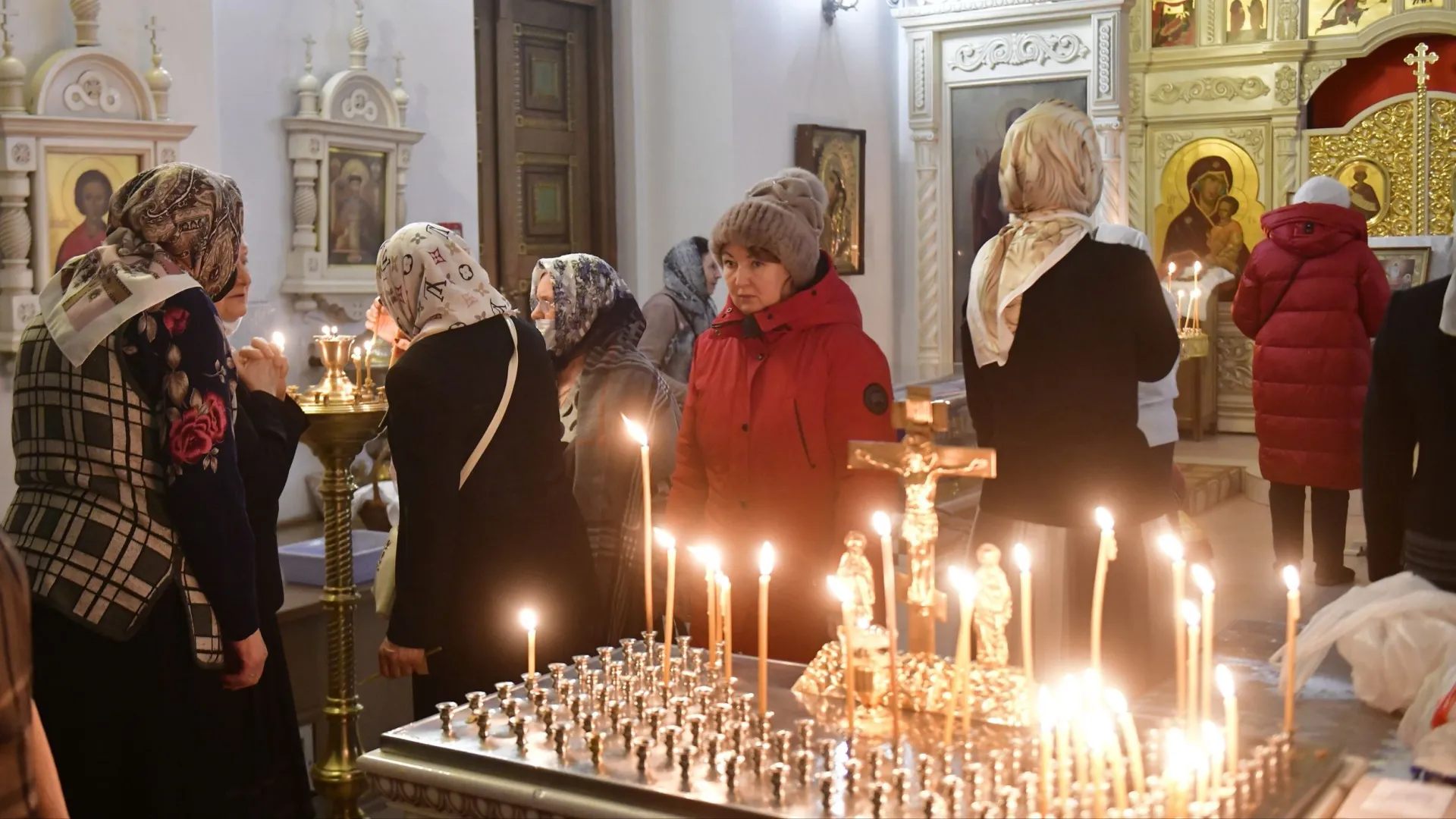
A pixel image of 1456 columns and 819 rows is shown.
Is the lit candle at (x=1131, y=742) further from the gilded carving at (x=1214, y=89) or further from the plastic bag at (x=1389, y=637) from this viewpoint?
the gilded carving at (x=1214, y=89)

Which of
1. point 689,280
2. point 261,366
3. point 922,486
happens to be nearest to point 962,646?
point 922,486

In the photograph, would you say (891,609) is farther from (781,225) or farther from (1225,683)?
(781,225)

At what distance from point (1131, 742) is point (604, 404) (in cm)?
216

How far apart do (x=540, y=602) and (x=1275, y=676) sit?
6.51 feet

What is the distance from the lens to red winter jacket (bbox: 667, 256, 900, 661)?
3316 mm

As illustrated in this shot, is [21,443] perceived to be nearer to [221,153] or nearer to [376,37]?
[221,153]

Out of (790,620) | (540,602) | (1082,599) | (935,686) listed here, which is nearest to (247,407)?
(540,602)

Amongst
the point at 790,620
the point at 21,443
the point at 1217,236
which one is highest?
the point at 1217,236

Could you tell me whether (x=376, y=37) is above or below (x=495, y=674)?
above

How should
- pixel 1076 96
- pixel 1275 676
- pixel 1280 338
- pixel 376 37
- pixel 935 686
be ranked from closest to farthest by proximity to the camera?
pixel 935 686 < pixel 1275 676 < pixel 1280 338 < pixel 376 37 < pixel 1076 96

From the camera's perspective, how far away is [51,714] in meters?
2.77

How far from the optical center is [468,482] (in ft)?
10.7

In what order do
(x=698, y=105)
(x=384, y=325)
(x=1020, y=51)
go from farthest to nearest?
1. (x=1020, y=51)
2. (x=698, y=105)
3. (x=384, y=325)

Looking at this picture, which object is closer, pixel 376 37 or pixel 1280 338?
pixel 1280 338
